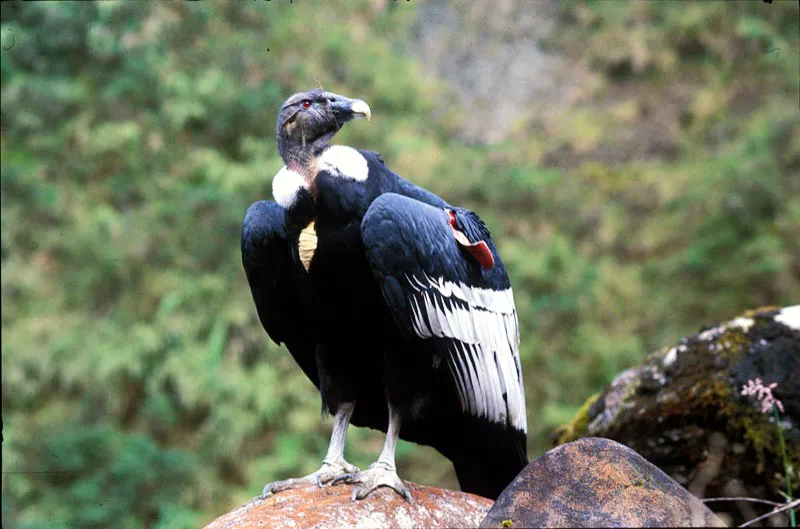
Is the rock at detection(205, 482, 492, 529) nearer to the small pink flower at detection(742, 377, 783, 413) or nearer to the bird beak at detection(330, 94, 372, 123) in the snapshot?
the small pink flower at detection(742, 377, 783, 413)

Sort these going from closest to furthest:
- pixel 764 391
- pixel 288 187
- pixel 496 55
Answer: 1. pixel 288 187
2. pixel 764 391
3. pixel 496 55

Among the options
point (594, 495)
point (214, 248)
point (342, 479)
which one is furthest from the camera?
point (214, 248)

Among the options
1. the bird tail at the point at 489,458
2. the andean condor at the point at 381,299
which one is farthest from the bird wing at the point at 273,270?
the bird tail at the point at 489,458

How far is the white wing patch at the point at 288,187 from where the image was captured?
329cm

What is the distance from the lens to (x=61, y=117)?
9.14 meters

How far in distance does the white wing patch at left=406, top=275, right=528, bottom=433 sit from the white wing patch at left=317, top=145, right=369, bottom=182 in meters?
0.46

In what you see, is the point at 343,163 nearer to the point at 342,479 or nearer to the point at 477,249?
the point at 477,249

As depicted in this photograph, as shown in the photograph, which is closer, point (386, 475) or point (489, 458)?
point (386, 475)

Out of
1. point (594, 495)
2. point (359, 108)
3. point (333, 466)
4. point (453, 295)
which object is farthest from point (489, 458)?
point (359, 108)

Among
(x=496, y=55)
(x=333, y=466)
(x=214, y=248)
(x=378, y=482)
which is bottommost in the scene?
(x=378, y=482)

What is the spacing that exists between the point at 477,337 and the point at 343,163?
2.76ft

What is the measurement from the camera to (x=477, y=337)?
345 centimetres

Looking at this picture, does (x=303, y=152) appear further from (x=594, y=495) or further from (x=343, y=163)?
(x=594, y=495)

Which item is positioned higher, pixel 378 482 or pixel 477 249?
pixel 477 249
